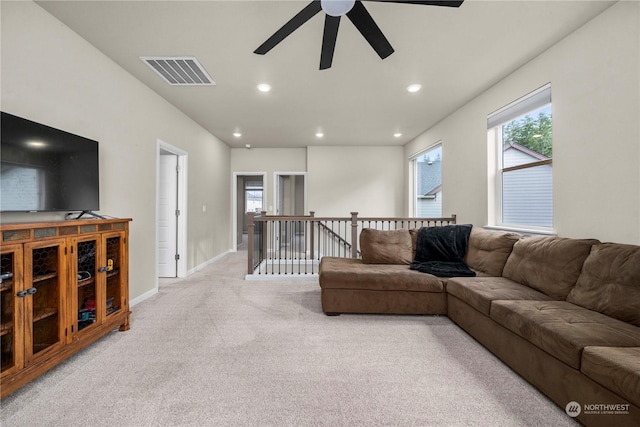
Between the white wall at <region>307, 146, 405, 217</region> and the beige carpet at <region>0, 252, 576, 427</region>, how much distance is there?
13.8 ft

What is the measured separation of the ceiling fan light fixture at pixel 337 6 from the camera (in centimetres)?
153

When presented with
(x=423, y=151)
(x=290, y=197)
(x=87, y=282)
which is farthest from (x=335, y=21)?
(x=290, y=197)

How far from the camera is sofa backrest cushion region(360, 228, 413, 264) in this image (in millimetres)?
3457

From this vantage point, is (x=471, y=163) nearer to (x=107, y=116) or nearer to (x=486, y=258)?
(x=486, y=258)

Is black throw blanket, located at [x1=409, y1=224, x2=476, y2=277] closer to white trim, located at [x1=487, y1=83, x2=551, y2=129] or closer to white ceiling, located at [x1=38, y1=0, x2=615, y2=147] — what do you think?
white trim, located at [x1=487, y1=83, x2=551, y2=129]

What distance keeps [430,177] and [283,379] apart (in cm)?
508

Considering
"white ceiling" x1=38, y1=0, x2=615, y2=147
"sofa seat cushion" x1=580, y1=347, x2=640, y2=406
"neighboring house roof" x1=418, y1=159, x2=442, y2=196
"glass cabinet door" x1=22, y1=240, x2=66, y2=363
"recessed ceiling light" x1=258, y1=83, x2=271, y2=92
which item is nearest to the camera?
"sofa seat cushion" x1=580, y1=347, x2=640, y2=406

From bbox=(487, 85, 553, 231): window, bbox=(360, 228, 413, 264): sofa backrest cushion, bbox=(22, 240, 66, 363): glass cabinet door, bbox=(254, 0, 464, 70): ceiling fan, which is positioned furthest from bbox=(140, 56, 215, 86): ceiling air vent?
bbox=(487, 85, 553, 231): window

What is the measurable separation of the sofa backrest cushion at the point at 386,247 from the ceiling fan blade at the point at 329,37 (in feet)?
7.13

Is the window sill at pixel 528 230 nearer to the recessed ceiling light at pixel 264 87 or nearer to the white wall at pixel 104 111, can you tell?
the recessed ceiling light at pixel 264 87

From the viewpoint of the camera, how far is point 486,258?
2949 mm

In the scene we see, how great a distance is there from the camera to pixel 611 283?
179 cm

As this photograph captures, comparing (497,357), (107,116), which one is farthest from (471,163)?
(107,116)

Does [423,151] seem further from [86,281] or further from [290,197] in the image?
[86,281]
